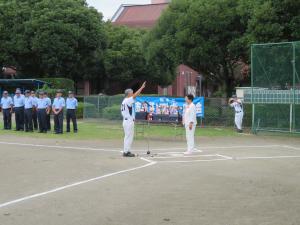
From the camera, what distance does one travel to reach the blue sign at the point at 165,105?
87.1 feet

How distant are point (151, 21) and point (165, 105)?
38284mm

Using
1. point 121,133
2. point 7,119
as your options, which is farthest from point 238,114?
point 7,119

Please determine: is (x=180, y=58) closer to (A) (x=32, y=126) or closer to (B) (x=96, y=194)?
(A) (x=32, y=126)

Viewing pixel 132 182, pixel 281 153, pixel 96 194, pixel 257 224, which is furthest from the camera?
pixel 281 153

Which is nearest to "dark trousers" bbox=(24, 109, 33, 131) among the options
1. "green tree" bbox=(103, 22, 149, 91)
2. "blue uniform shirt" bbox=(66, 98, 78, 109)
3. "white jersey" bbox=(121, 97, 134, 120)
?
"blue uniform shirt" bbox=(66, 98, 78, 109)

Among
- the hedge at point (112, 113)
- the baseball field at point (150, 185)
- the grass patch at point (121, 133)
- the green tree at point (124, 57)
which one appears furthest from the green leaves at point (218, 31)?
the green tree at point (124, 57)

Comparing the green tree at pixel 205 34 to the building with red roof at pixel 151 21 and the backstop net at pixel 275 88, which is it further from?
the building with red roof at pixel 151 21

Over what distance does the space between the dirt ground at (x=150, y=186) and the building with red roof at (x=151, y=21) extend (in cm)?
4498

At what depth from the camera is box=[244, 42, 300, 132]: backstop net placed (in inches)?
870

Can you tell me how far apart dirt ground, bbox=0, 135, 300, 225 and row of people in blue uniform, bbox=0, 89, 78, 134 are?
19.4ft

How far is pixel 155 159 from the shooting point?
47.2ft

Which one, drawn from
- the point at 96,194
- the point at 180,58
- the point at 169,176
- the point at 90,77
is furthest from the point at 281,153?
the point at 90,77

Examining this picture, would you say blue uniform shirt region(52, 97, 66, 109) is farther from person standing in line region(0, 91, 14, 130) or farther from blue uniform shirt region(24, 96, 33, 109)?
person standing in line region(0, 91, 14, 130)

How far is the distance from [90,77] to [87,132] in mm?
28404
